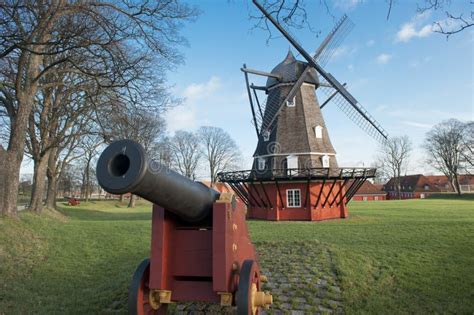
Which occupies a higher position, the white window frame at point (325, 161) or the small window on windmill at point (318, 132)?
the small window on windmill at point (318, 132)

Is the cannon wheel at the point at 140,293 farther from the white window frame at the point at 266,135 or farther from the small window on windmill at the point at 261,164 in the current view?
the white window frame at the point at 266,135

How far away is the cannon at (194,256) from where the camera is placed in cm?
299

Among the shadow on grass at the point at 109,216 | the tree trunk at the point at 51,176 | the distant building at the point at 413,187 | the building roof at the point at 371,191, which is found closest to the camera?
the tree trunk at the point at 51,176

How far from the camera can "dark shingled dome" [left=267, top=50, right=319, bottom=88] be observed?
2141 centimetres

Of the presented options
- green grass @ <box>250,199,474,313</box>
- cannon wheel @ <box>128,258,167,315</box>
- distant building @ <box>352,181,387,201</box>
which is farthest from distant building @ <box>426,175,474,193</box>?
cannon wheel @ <box>128,258,167,315</box>

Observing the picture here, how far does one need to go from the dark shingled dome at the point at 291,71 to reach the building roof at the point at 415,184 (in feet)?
190

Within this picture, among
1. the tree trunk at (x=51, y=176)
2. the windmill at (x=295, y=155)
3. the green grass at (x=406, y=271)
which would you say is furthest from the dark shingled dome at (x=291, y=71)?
the tree trunk at (x=51, y=176)

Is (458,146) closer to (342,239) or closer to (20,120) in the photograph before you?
(342,239)

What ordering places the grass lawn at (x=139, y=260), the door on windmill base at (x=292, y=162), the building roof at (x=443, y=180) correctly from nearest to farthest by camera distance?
Answer: 1. the grass lawn at (x=139, y=260)
2. the door on windmill base at (x=292, y=162)
3. the building roof at (x=443, y=180)

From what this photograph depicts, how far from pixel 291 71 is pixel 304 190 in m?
8.35

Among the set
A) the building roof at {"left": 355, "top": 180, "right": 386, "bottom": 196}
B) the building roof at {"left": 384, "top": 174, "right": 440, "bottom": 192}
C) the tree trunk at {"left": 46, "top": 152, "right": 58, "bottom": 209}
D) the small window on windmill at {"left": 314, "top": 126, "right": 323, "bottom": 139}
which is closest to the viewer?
the small window on windmill at {"left": 314, "top": 126, "right": 323, "bottom": 139}

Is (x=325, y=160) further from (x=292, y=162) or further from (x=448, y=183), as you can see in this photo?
(x=448, y=183)

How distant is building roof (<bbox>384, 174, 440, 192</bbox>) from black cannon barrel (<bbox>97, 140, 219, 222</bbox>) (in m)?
76.5

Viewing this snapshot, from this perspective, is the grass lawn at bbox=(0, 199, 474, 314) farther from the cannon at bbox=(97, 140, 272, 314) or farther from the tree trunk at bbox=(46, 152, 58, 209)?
the tree trunk at bbox=(46, 152, 58, 209)
